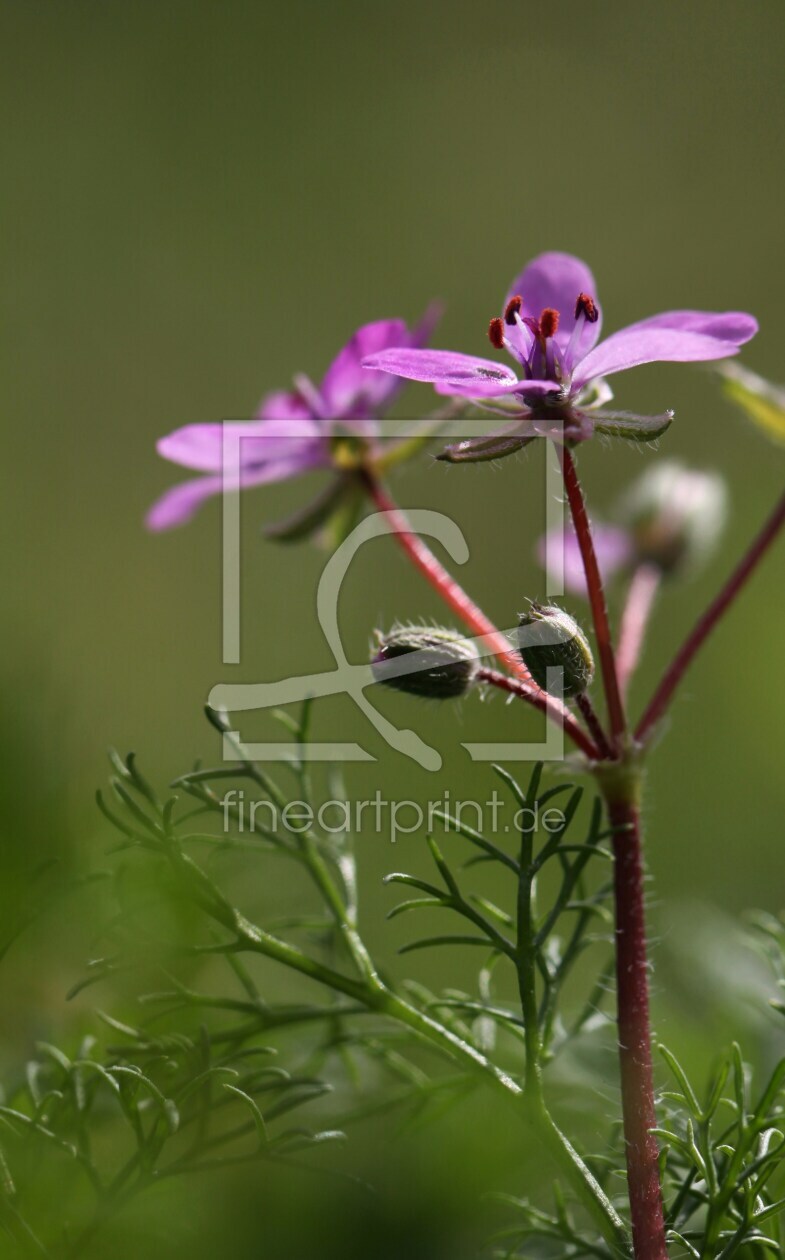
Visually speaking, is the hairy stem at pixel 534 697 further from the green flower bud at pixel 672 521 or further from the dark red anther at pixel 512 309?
the green flower bud at pixel 672 521

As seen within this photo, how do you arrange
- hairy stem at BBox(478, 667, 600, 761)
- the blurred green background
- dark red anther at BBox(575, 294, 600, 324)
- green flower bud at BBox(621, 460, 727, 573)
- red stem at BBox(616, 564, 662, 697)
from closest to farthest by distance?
hairy stem at BBox(478, 667, 600, 761)
dark red anther at BBox(575, 294, 600, 324)
red stem at BBox(616, 564, 662, 697)
green flower bud at BBox(621, 460, 727, 573)
the blurred green background

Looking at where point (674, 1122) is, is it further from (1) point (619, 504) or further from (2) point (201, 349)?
(2) point (201, 349)

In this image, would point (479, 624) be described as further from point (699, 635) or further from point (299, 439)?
point (299, 439)

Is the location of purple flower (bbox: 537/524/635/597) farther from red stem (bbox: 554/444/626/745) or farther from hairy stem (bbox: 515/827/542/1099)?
hairy stem (bbox: 515/827/542/1099)

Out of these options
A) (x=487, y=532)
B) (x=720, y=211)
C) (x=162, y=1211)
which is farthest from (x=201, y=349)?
(x=162, y=1211)

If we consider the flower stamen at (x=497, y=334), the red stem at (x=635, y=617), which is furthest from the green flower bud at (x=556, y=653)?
the flower stamen at (x=497, y=334)

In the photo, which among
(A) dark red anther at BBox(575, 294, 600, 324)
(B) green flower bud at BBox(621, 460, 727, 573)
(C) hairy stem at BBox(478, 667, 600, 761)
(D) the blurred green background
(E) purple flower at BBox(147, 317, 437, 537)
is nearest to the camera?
(C) hairy stem at BBox(478, 667, 600, 761)

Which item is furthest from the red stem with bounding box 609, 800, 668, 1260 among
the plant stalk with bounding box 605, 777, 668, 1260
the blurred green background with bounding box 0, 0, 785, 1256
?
the blurred green background with bounding box 0, 0, 785, 1256
